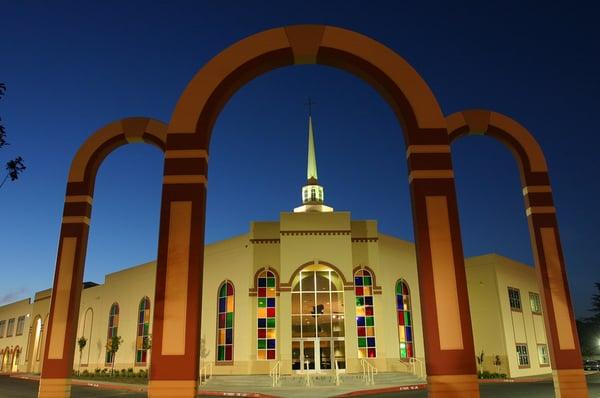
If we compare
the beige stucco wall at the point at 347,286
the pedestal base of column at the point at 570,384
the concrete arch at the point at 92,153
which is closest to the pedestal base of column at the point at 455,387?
the pedestal base of column at the point at 570,384

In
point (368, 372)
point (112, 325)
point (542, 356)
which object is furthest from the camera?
point (112, 325)

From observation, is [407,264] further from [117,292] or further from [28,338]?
[28,338]

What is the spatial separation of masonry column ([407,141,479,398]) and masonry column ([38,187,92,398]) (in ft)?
23.6

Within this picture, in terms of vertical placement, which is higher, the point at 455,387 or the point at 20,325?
the point at 20,325

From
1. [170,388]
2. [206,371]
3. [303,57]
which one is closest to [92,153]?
[303,57]

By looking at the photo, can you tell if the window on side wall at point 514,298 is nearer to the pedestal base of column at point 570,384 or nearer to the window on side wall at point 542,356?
the window on side wall at point 542,356

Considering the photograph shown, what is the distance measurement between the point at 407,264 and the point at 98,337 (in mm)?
22233

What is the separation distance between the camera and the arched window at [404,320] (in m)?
27.8

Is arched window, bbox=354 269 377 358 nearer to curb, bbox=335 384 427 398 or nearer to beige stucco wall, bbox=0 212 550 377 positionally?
beige stucco wall, bbox=0 212 550 377

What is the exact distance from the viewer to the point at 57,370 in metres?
10.6

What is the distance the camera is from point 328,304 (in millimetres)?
27219

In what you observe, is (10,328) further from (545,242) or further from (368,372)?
(545,242)

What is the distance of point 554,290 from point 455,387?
3.85 m

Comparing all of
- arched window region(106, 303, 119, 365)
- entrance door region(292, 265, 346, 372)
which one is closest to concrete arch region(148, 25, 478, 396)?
entrance door region(292, 265, 346, 372)
